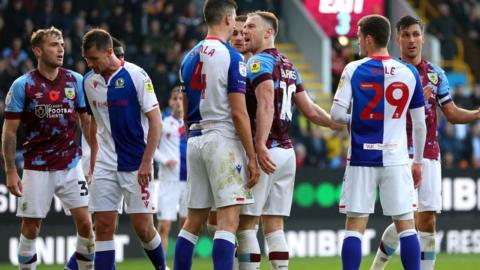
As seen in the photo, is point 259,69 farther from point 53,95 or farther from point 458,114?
point 458,114

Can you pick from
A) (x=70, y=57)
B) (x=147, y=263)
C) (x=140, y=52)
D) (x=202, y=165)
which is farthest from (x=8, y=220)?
(x=202, y=165)

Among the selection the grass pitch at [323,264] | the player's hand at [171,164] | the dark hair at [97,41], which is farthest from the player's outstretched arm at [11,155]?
the player's hand at [171,164]

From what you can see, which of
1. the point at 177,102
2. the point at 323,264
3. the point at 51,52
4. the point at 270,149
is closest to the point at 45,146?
the point at 51,52

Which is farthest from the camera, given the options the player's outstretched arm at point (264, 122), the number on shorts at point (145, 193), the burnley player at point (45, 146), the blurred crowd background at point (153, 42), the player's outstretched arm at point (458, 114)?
the blurred crowd background at point (153, 42)

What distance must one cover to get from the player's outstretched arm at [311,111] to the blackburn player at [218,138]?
101 centimetres

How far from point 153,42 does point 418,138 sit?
13.2 m

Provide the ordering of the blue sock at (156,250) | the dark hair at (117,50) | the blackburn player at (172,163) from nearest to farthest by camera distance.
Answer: the blue sock at (156,250), the dark hair at (117,50), the blackburn player at (172,163)

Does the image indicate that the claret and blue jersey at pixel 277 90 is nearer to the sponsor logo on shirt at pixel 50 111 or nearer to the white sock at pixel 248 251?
the white sock at pixel 248 251

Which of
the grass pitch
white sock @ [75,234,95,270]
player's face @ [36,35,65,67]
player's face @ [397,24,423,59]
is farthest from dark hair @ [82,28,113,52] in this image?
the grass pitch

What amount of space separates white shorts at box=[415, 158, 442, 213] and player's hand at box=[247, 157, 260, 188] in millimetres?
2385

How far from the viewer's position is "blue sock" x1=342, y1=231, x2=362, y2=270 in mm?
9844

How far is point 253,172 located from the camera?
941cm

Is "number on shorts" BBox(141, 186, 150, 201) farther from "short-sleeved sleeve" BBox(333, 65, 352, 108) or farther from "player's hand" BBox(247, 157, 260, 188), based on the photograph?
"short-sleeved sleeve" BBox(333, 65, 352, 108)

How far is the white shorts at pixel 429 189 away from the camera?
11.2 metres
